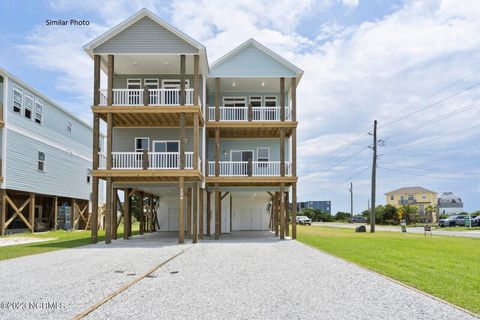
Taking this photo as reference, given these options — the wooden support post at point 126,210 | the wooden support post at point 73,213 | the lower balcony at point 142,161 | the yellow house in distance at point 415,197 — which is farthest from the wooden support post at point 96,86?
the yellow house in distance at point 415,197

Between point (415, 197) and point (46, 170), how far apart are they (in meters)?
80.0

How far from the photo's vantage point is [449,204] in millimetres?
92562

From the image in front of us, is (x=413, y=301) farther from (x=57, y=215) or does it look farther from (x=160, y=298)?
(x=57, y=215)

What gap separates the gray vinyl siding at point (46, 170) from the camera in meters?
28.6

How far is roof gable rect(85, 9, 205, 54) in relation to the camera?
71.4 ft

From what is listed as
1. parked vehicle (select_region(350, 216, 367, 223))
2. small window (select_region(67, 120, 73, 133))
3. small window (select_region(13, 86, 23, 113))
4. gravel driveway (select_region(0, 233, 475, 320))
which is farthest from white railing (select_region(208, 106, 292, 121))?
parked vehicle (select_region(350, 216, 367, 223))

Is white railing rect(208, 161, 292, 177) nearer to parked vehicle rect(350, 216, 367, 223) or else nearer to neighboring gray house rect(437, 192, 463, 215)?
parked vehicle rect(350, 216, 367, 223)

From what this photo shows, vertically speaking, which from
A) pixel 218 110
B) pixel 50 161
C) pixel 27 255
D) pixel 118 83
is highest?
pixel 118 83

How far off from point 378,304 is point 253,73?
63.0 feet

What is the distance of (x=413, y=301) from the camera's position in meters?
8.00

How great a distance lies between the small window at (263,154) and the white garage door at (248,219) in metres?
7.86

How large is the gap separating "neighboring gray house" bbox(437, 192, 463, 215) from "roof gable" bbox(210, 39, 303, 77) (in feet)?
251

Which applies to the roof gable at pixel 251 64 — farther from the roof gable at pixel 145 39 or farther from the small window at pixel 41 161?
the small window at pixel 41 161

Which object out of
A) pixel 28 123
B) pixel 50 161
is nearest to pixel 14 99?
pixel 28 123
